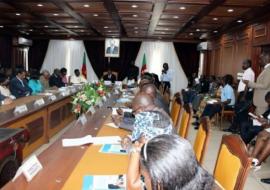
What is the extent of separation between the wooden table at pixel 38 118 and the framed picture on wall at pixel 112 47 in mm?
6620

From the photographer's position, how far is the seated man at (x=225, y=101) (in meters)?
Result: 6.77

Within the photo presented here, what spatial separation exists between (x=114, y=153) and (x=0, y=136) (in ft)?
2.67

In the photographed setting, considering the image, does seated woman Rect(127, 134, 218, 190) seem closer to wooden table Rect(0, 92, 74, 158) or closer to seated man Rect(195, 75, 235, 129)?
wooden table Rect(0, 92, 74, 158)

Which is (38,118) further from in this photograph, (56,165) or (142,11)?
(142,11)

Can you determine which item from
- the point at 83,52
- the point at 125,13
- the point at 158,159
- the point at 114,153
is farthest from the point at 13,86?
the point at 83,52

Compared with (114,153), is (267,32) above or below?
above

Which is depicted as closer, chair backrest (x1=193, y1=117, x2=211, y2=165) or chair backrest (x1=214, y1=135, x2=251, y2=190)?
chair backrest (x1=214, y1=135, x2=251, y2=190)

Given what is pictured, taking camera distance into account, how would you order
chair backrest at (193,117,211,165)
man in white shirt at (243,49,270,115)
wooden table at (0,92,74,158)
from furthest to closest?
man in white shirt at (243,49,270,115) < wooden table at (0,92,74,158) < chair backrest at (193,117,211,165)

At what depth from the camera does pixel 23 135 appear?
264 centimetres

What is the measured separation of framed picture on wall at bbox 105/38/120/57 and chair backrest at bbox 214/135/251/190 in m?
11.5

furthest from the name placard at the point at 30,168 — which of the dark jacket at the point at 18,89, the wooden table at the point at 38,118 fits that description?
the dark jacket at the point at 18,89

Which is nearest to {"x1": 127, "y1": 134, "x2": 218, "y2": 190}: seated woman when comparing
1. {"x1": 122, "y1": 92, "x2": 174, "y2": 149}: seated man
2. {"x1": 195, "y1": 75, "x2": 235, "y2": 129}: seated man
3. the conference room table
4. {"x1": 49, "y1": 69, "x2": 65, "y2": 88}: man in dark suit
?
the conference room table

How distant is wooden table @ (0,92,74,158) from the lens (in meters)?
3.85

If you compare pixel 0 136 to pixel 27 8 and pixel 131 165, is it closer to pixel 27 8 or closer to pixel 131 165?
pixel 131 165
